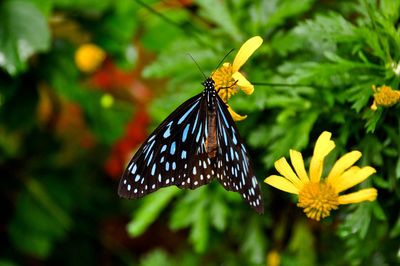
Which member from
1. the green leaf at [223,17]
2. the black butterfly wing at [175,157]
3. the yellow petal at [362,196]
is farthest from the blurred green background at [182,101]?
the black butterfly wing at [175,157]

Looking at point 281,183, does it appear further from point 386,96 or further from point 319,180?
point 386,96

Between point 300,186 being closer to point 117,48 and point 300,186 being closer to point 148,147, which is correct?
A: point 148,147

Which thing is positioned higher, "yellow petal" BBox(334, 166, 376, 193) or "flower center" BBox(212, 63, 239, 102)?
→ "flower center" BBox(212, 63, 239, 102)

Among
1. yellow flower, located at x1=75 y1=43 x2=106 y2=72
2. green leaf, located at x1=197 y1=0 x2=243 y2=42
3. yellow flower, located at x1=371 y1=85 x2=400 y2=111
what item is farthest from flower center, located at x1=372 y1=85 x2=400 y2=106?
yellow flower, located at x1=75 y1=43 x2=106 y2=72

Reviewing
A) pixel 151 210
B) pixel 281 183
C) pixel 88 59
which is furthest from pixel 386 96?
pixel 88 59

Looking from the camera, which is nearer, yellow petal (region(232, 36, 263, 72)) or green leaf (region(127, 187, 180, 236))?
yellow petal (region(232, 36, 263, 72))

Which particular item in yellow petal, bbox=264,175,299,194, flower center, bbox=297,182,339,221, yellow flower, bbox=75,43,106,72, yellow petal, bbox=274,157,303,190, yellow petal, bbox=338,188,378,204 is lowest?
yellow petal, bbox=338,188,378,204

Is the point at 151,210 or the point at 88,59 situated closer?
the point at 151,210

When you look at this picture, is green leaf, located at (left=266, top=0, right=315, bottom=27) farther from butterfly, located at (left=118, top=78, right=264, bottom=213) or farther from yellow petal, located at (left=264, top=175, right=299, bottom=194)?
yellow petal, located at (left=264, top=175, right=299, bottom=194)

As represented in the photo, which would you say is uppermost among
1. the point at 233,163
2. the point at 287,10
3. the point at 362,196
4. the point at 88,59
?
the point at 88,59
